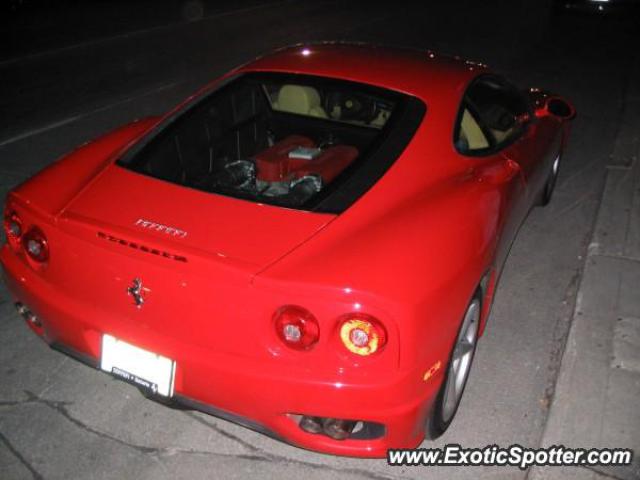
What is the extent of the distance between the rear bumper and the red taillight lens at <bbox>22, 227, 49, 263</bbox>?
5.1 inches

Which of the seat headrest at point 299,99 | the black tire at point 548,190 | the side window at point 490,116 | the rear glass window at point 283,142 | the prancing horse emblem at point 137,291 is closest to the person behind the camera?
the prancing horse emblem at point 137,291

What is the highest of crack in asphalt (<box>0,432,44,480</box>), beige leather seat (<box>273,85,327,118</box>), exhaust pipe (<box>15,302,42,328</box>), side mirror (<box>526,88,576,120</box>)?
side mirror (<box>526,88,576,120</box>)

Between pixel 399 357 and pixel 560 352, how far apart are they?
166 centimetres

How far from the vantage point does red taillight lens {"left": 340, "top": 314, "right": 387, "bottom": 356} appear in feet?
6.88

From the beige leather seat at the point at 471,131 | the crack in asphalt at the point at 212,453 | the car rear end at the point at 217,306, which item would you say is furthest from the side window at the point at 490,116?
the crack in asphalt at the point at 212,453

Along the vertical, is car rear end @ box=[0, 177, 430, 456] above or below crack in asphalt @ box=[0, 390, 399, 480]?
above

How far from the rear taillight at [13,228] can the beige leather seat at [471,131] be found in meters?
2.11

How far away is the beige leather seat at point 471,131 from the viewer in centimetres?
330

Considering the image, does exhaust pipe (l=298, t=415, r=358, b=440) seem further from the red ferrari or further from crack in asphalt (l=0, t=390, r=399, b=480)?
crack in asphalt (l=0, t=390, r=399, b=480)

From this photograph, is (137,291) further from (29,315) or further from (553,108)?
(553,108)

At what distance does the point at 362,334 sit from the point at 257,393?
413 millimetres

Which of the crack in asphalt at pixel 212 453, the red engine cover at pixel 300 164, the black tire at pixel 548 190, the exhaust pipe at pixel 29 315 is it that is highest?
the red engine cover at pixel 300 164

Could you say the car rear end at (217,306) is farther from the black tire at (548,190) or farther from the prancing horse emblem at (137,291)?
the black tire at (548,190)

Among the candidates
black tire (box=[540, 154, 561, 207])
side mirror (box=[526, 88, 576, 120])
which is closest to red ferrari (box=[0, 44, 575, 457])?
side mirror (box=[526, 88, 576, 120])
